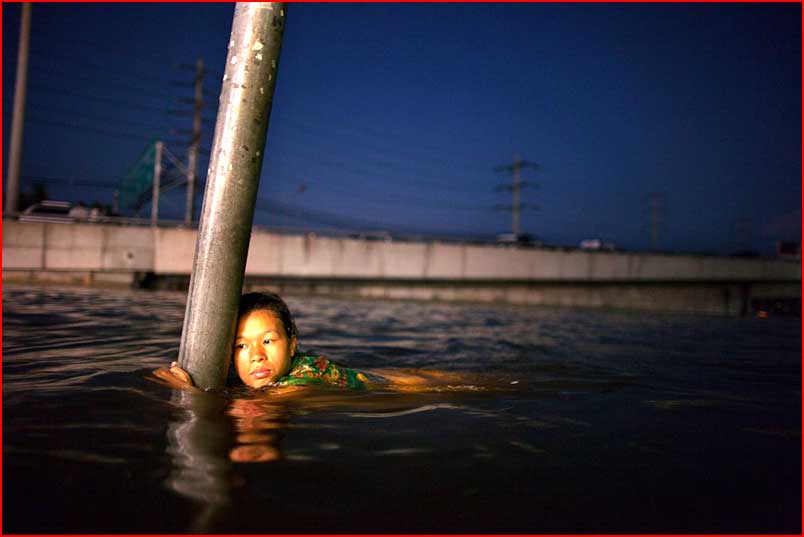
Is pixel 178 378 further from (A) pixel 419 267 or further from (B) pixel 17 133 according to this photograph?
(A) pixel 419 267

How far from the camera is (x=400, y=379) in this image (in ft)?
15.4

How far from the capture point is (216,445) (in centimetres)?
252

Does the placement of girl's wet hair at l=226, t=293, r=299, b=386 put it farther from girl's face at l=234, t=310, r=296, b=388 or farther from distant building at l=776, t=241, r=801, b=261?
distant building at l=776, t=241, r=801, b=261

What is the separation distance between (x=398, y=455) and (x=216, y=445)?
814mm

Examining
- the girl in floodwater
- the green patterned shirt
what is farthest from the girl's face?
the green patterned shirt

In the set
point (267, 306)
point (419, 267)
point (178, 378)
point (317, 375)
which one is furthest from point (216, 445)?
point (419, 267)

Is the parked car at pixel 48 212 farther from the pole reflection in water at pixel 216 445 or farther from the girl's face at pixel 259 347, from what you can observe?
the pole reflection in water at pixel 216 445

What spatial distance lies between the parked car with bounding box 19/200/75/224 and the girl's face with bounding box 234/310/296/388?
67.0 ft

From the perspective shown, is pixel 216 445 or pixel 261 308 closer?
pixel 216 445

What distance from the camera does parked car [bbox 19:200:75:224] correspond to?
20734 mm

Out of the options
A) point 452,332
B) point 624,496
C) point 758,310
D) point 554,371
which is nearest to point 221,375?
point 624,496

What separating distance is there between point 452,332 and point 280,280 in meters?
16.1

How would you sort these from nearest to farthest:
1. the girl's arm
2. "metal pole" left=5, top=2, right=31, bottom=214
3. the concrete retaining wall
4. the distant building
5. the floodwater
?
the floodwater → the girl's arm → "metal pole" left=5, top=2, right=31, bottom=214 → the concrete retaining wall → the distant building

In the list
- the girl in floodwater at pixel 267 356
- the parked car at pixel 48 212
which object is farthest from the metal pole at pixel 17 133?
the girl in floodwater at pixel 267 356
